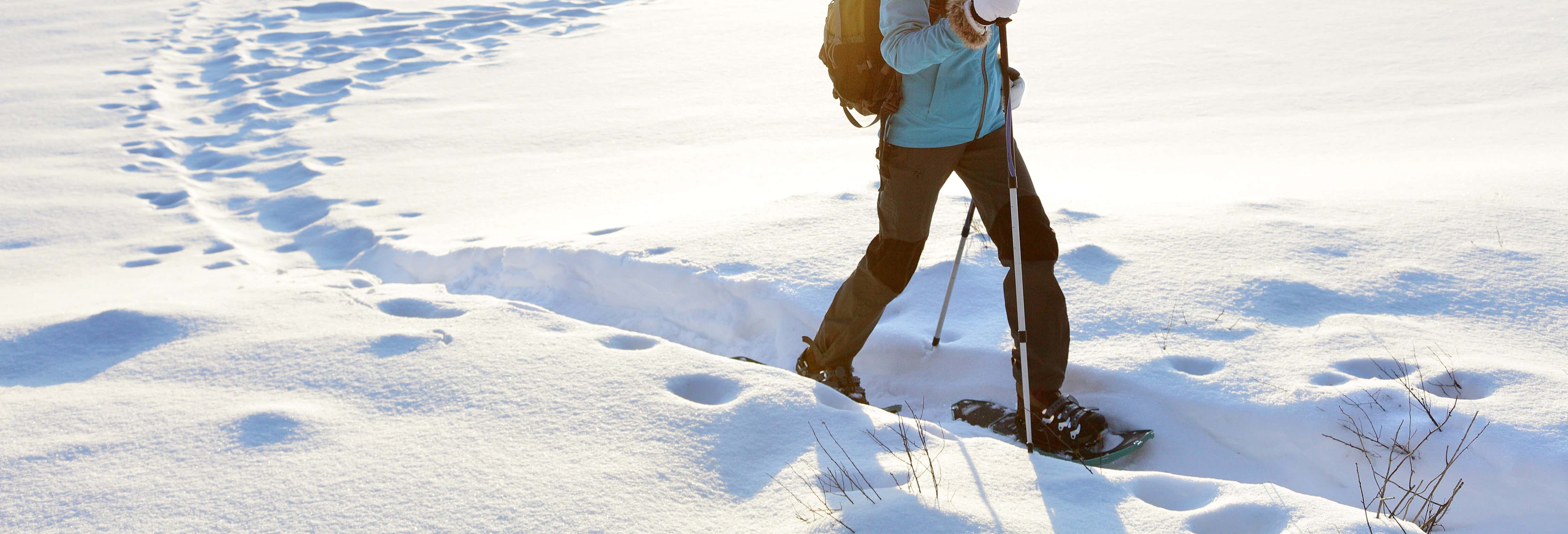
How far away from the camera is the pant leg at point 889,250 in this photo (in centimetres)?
276

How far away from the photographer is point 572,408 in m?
2.72

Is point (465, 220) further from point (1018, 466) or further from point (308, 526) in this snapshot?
point (1018, 466)

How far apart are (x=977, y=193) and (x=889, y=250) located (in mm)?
323

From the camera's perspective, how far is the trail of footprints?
19.6 feet

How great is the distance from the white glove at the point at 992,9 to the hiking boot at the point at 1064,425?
1163 millimetres

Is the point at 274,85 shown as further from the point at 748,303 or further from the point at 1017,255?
the point at 1017,255

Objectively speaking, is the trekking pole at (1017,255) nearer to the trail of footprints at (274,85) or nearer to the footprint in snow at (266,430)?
the footprint in snow at (266,430)

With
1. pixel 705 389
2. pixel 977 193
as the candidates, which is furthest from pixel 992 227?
pixel 705 389

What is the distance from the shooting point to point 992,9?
227cm

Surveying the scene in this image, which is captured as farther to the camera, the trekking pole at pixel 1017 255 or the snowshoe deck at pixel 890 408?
the snowshoe deck at pixel 890 408

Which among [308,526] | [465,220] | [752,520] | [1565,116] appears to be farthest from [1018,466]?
[1565,116]

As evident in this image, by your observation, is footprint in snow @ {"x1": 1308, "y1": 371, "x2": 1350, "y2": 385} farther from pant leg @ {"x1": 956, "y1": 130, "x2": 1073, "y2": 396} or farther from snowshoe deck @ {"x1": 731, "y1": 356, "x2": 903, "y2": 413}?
snowshoe deck @ {"x1": 731, "y1": 356, "x2": 903, "y2": 413}

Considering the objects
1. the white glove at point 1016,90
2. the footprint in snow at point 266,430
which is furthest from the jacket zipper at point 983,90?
the footprint in snow at point 266,430

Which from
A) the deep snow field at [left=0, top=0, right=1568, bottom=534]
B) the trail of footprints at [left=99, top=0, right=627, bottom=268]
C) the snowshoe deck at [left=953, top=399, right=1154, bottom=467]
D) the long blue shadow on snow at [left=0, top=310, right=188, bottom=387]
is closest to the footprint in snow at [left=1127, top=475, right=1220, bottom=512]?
the deep snow field at [left=0, top=0, right=1568, bottom=534]
